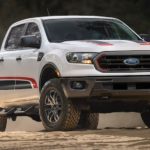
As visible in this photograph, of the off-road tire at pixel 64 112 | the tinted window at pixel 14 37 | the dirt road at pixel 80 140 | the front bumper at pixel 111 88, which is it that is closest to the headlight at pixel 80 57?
the front bumper at pixel 111 88

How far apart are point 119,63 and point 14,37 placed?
9.02 ft

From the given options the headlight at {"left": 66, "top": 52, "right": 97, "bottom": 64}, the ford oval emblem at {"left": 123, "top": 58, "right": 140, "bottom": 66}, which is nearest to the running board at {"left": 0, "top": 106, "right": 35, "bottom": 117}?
the headlight at {"left": 66, "top": 52, "right": 97, "bottom": 64}

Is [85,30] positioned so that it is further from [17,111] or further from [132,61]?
[17,111]

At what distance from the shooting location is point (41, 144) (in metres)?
9.14

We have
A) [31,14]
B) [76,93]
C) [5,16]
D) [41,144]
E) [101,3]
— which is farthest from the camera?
[5,16]

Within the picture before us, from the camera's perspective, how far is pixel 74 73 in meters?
10.7

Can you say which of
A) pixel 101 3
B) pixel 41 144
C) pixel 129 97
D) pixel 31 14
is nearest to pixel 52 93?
pixel 129 97

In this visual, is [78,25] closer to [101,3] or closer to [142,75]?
[142,75]

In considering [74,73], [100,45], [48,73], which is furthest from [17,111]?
[100,45]

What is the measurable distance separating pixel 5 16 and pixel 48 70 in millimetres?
19007

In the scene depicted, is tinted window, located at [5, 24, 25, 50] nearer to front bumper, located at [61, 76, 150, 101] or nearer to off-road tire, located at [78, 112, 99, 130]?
off-road tire, located at [78, 112, 99, 130]

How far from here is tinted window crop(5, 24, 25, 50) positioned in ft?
41.5

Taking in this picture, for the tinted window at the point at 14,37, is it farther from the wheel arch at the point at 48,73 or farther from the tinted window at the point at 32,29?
the wheel arch at the point at 48,73

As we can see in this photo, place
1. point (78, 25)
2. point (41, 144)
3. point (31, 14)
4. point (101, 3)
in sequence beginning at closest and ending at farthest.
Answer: point (41, 144) < point (78, 25) < point (101, 3) < point (31, 14)
